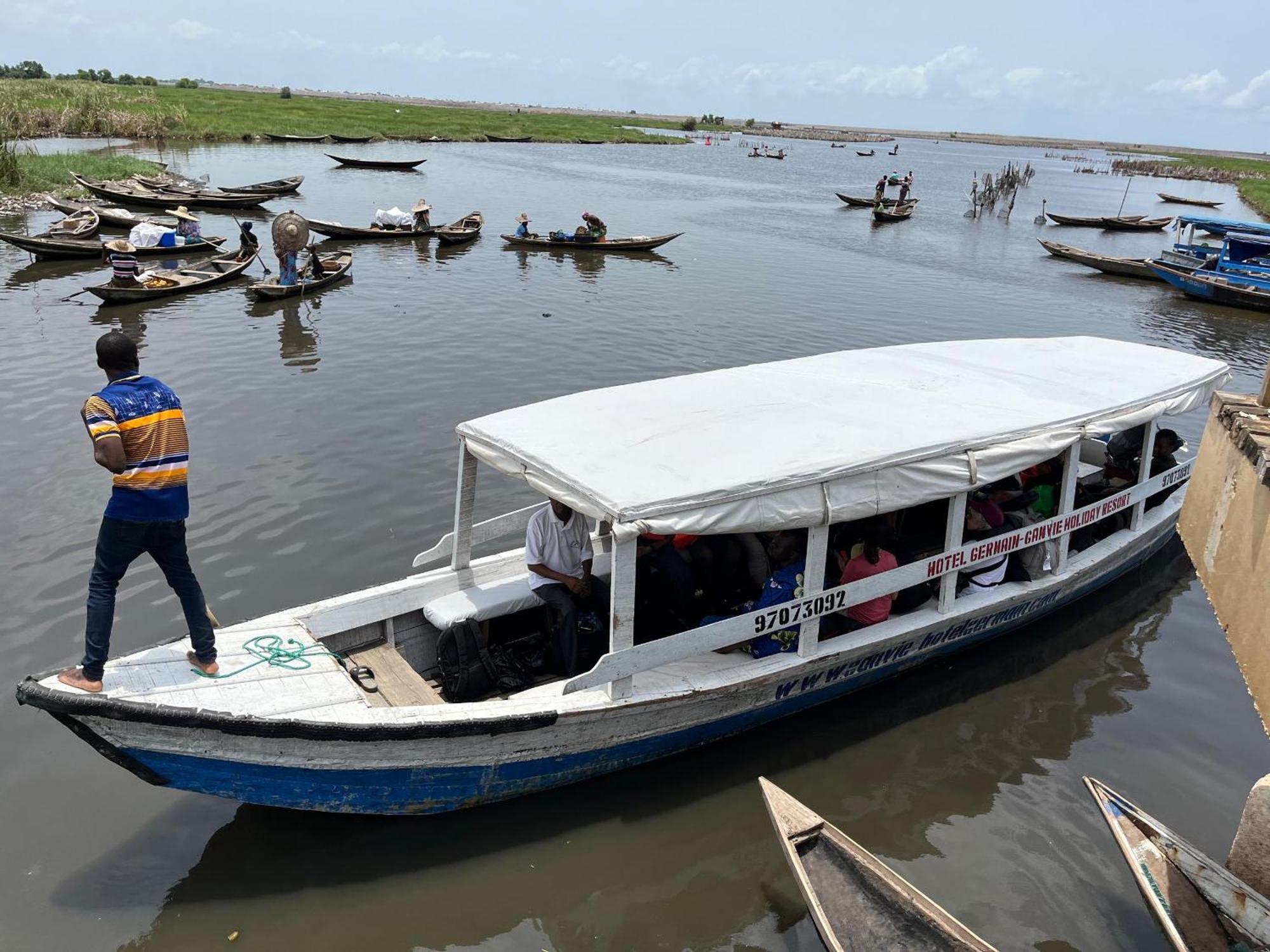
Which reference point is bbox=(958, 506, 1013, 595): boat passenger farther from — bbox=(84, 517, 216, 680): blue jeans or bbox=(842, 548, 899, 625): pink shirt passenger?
bbox=(84, 517, 216, 680): blue jeans

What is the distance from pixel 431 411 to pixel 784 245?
20386 mm

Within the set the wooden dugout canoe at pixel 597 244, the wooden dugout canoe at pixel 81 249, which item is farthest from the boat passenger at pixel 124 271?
the wooden dugout canoe at pixel 597 244

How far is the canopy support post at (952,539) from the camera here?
652 cm

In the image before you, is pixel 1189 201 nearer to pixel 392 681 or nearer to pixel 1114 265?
pixel 1114 265

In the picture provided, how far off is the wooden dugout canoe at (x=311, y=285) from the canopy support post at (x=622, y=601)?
16098 mm

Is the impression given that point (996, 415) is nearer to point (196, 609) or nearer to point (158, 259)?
point (196, 609)

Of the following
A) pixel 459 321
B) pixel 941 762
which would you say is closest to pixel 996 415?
pixel 941 762

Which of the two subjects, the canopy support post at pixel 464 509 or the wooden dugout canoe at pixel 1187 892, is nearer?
the wooden dugout canoe at pixel 1187 892

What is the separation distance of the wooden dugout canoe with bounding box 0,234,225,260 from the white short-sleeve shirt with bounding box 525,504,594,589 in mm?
18898

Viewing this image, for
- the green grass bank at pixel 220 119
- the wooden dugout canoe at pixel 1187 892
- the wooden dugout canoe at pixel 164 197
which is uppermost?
the green grass bank at pixel 220 119

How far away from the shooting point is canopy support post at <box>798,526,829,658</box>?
228 inches

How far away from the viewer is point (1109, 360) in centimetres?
855

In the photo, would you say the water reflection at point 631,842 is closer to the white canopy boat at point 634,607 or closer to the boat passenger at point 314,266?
the white canopy boat at point 634,607

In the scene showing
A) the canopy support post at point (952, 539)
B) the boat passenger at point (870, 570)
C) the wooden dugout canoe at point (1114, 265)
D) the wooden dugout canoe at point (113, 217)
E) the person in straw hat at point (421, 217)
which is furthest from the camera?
the wooden dugout canoe at point (1114, 265)
